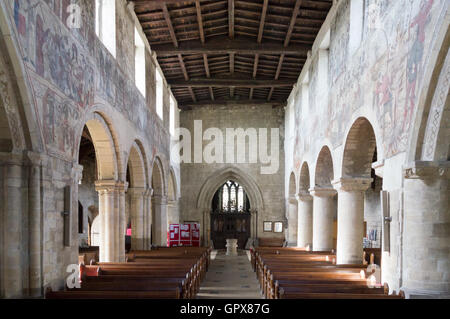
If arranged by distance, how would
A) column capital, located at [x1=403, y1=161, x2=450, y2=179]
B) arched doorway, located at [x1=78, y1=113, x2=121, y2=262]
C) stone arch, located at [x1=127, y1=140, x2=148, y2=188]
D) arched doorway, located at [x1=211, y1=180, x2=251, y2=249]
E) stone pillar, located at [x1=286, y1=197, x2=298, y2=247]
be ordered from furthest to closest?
arched doorway, located at [x1=211, y1=180, x2=251, y2=249], stone pillar, located at [x1=286, y1=197, x2=298, y2=247], stone arch, located at [x1=127, y1=140, x2=148, y2=188], arched doorway, located at [x1=78, y1=113, x2=121, y2=262], column capital, located at [x1=403, y1=161, x2=450, y2=179]

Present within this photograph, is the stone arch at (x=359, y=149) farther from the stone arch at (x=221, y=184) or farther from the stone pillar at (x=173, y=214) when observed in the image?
the stone pillar at (x=173, y=214)

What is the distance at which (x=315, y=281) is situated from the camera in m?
8.36

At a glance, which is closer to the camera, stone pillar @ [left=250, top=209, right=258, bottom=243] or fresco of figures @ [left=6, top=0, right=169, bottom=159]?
fresco of figures @ [left=6, top=0, right=169, bottom=159]

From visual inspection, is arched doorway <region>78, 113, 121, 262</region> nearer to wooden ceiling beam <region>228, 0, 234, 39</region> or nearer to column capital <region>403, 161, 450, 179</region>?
wooden ceiling beam <region>228, 0, 234, 39</region>

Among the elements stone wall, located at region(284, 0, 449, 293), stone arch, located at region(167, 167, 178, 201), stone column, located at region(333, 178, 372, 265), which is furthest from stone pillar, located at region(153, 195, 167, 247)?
stone column, located at region(333, 178, 372, 265)

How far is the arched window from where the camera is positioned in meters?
25.3

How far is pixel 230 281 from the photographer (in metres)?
14.0

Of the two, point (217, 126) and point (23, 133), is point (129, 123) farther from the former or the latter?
point (217, 126)

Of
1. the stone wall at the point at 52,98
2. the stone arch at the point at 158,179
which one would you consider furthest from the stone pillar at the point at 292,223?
the stone wall at the point at 52,98

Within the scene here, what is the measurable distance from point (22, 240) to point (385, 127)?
633 cm

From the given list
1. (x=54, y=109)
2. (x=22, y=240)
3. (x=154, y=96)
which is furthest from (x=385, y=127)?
(x=154, y=96)

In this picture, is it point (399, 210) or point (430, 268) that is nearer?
point (430, 268)

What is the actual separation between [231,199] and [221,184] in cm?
196

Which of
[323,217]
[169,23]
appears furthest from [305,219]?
[169,23]
